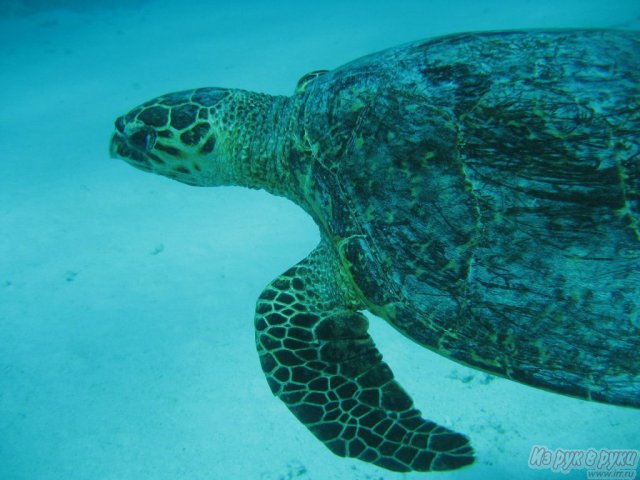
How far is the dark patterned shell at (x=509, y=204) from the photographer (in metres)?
1.58

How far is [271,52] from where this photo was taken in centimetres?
831

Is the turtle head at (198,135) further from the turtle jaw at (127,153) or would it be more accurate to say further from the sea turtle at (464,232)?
the sea turtle at (464,232)

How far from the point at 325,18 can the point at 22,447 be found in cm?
1049

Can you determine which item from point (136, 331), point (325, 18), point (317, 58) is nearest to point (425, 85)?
point (136, 331)

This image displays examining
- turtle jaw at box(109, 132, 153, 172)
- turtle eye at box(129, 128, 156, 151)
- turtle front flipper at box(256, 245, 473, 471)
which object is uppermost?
turtle eye at box(129, 128, 156, 151)

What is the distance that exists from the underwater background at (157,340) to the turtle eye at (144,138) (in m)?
1.44

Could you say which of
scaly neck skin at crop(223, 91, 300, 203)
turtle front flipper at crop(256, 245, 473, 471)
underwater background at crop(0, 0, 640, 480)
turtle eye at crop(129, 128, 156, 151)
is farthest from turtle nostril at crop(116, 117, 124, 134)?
turtle front flipper at crop(256, 245, 473, 471)

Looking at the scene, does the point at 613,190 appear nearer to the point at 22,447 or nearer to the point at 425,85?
the point at 425,85

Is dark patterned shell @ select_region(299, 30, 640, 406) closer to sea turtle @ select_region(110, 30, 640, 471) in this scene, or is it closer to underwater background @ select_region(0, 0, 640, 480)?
sea turtle @ select_region(110, 30, 640, 471)

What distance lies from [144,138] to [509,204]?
2528 mm

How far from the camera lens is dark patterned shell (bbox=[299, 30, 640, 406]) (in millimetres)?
1577

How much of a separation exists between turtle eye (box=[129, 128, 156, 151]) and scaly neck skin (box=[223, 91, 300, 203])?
53cm

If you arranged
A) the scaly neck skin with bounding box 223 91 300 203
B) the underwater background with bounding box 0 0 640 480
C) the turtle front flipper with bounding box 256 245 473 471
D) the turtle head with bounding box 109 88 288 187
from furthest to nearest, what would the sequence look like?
1. the turtle head with bounding box 109 88 288 187
2. the scaly neck skin with bounding box 223 91 300 203
3. the underwater background with bounding box 0 0 640 480
4. the turtle front flipper with bounding box 256 245 473 471

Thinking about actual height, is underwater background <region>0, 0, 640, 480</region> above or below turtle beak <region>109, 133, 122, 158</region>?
below
